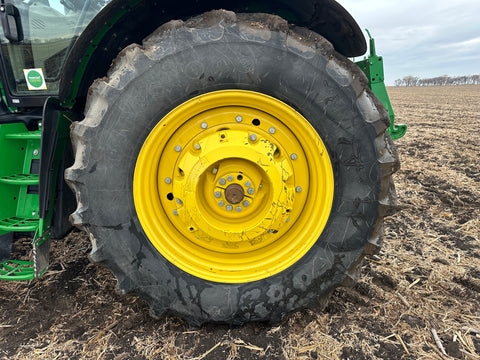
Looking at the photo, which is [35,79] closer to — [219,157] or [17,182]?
[17,182]

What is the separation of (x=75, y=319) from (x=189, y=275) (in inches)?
35.2

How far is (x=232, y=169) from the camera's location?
1807 mm

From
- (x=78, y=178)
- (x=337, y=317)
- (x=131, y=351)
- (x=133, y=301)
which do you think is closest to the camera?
(x=78, y=178)

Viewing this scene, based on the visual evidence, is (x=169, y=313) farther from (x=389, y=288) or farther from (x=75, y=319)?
(x=389, y=288)

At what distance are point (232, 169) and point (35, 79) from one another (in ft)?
5.72

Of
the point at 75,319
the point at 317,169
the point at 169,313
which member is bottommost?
Result: the point at 75,319

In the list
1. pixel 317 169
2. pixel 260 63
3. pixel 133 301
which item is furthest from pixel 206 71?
pixel 133 301

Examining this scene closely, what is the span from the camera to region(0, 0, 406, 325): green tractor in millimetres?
1648

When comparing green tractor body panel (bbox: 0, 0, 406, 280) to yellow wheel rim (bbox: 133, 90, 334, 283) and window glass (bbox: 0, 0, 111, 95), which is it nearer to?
window glass (bbox: 0, 0, 111, 95)

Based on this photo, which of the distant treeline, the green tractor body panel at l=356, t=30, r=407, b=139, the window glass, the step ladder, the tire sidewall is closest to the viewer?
the tire sidewall

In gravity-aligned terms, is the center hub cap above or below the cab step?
above

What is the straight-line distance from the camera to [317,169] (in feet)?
5.96

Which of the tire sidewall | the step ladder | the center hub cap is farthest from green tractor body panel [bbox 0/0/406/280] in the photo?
the center hub cap

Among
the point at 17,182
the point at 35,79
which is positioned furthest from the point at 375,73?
the point at 17,182
